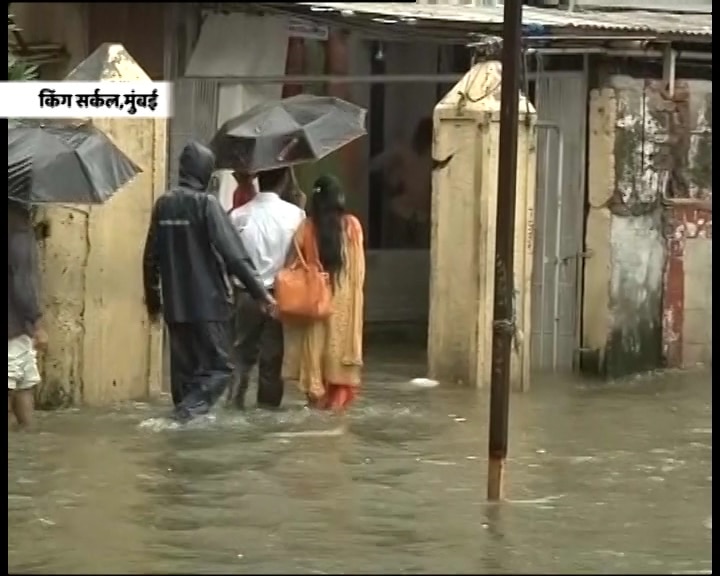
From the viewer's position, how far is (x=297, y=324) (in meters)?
11.2

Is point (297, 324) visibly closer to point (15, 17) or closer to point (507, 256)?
point (507, 256)

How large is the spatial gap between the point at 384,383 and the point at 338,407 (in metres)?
1.76

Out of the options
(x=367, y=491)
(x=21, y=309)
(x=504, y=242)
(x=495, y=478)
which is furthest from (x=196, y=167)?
(x=495, y=478)

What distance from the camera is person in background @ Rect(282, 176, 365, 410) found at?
1115cm

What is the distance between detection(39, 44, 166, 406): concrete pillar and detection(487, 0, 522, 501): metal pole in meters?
3.72

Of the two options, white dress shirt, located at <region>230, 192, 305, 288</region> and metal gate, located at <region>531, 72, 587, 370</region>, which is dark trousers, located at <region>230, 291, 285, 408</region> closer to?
white dress shirt, located at <region>230, 192, 305, 288</region>

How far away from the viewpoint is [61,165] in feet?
33.6

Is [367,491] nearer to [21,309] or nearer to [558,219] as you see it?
[21,309]

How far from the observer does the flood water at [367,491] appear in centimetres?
736

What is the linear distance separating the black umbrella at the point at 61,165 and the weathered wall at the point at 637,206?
13.4 ft

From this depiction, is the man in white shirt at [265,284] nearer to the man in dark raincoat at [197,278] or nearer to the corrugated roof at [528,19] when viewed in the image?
the man in dark raincoat at [197,278]

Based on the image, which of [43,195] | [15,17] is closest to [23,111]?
[43,195]

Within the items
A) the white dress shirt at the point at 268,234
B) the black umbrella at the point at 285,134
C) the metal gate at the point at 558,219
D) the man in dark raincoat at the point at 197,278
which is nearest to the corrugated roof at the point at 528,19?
the metal gate at the point at 558,219
